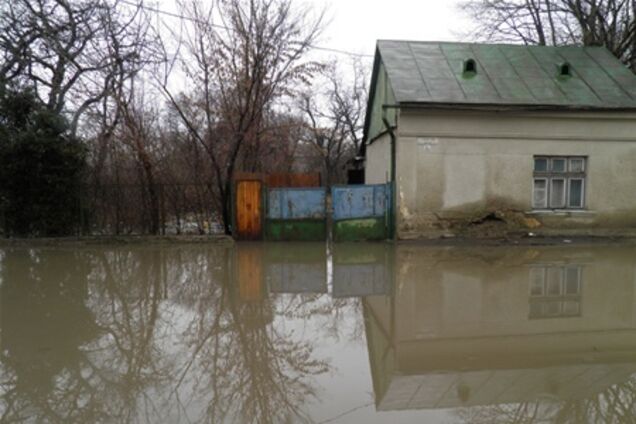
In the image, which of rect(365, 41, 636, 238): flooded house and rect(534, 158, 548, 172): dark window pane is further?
rect(534, 158, 548, 172): dark window pane

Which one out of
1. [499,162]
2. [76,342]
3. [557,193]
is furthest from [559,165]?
[76,342]

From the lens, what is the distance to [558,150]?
12.3m

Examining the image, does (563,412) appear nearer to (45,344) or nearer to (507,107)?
(45,344)

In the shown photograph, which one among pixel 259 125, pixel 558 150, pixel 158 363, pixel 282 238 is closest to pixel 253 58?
pixel 259 125

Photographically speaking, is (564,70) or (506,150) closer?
(506,150)

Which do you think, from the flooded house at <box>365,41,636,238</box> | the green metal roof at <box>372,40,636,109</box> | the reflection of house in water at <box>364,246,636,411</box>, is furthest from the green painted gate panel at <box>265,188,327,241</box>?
the reflection of house in water at <box>364,246,636,411</box>

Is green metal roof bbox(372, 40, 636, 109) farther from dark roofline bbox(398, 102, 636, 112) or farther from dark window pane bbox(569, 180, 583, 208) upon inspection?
dark window pane bbox(569, 180, 583, 208)

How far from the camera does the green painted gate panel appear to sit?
11883 mm

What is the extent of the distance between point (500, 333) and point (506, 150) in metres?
8.04

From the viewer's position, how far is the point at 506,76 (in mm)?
13086

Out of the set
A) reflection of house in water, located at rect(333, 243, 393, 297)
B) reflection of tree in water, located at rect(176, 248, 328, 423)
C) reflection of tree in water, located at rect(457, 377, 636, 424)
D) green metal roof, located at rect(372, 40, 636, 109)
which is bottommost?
reflection of tree in water, located at rect(457, 377, 636, 424)

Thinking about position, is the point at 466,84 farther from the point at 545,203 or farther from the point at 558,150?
the point at 545,203

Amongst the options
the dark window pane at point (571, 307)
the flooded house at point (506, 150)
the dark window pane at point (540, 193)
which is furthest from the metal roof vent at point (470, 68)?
the dark window pane at point (571, 307)

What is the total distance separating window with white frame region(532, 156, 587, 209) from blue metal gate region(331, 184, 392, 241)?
4.19 meters
